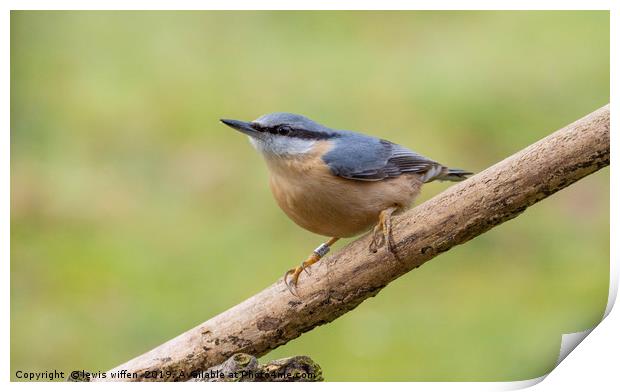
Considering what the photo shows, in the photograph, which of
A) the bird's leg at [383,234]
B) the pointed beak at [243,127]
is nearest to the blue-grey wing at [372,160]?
the bird's leg at [383,234]

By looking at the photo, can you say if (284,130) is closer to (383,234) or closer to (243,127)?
(243,127)

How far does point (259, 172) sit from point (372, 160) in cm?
60

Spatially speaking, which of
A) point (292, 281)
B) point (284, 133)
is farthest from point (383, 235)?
point (284, 133)

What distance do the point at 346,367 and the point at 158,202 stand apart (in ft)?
2.74

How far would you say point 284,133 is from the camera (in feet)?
7.84

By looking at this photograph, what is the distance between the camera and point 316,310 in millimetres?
2363

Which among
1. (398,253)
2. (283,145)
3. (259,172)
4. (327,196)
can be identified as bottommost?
(398,253)

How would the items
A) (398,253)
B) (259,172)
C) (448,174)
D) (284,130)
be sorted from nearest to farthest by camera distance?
(398,253), (284,130), (448,174), (259,172)

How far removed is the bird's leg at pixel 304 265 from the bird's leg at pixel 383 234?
220 millimetres

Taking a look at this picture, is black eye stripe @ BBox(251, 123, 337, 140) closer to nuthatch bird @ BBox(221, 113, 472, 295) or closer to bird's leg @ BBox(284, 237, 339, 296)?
nuthatch bird @ BBox(221, 113, 472, 295)

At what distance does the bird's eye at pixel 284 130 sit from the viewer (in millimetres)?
2379

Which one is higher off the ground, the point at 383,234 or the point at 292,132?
the point at 292,132

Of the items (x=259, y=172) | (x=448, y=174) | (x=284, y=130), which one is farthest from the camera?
(x=259, y=172)

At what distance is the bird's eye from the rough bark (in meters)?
0.37
